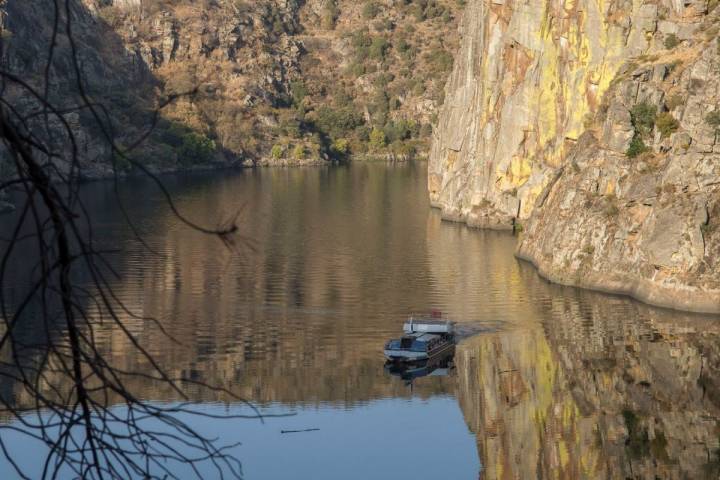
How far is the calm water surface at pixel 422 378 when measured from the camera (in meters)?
39.0

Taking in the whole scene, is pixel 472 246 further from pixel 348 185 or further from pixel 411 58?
pixel 411 58

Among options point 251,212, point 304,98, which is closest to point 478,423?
point 251,212

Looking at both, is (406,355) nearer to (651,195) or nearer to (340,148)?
(651,195)

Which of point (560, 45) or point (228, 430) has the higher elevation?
point (560, 45)

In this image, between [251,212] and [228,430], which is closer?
[228,430]

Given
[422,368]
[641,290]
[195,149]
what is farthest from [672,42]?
[195,149]

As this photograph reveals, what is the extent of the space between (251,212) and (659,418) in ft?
196

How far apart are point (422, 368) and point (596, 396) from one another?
8.04m

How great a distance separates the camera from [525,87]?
279 ft

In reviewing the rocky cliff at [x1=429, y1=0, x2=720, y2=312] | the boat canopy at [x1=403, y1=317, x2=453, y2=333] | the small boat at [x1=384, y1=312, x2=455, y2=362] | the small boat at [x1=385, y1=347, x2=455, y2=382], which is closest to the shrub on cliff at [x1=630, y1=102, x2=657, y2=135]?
the rocky cliff at [x1=429, y1=0, x2=720, y2=312]

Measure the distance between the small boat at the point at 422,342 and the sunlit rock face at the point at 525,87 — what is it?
23895mm

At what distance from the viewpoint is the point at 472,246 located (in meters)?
81.1

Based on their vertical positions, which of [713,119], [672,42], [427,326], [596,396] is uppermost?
[672,42]

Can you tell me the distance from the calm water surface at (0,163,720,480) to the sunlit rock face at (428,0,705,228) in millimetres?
9058
